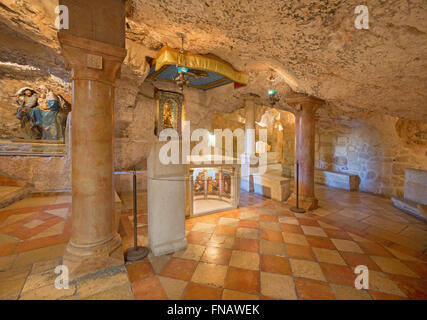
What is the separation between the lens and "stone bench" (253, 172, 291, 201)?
19.8 feet

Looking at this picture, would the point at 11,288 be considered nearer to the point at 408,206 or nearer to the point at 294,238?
the point at 294,238

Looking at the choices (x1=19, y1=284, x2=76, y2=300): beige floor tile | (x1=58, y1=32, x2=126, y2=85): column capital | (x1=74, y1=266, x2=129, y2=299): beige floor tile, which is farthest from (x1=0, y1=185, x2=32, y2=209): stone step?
(x1=58, y1=32, x2=126, y2=85): column capital

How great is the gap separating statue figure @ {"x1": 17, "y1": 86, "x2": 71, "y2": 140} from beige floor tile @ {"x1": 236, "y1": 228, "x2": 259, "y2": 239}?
24.1ft

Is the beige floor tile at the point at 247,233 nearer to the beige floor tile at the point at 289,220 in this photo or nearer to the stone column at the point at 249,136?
the beige floor tile at the point at 289,220

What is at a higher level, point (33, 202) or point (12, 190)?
point (12, 190)

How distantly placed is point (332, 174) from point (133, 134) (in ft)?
27.5

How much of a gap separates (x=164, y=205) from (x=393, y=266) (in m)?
3.48

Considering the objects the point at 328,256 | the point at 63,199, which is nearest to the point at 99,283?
the point at 328,256

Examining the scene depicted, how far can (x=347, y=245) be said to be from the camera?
332cm

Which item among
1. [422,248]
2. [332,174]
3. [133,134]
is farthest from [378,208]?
[133,134]

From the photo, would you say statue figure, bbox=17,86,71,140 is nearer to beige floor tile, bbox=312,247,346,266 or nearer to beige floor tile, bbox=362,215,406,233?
beige floor tile, bbox=312,247,346,266

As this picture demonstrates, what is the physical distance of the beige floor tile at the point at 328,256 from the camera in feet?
9.31

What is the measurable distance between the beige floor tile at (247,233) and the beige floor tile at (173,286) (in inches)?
62.3

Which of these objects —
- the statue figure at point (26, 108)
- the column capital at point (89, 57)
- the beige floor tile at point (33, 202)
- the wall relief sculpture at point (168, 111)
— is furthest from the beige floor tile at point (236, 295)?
the statue figure at point (26, 108)
